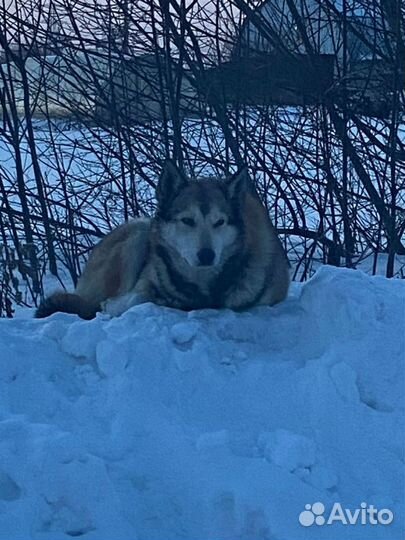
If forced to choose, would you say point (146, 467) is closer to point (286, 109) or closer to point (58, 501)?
point (58, 501)

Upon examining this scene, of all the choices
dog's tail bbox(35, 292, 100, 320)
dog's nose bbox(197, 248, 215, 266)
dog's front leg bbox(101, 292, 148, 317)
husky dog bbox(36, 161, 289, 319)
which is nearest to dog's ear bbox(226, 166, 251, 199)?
husky dog bbox(36, 161, 289, 319)

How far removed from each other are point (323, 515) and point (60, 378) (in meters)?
1.48

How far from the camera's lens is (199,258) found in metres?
5.40

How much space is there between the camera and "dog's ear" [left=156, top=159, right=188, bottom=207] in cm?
568

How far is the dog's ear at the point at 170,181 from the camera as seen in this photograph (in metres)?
5.68

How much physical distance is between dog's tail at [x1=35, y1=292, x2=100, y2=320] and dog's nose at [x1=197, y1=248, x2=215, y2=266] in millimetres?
854

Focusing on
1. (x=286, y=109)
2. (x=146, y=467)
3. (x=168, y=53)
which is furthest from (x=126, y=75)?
(x=146, y=467)

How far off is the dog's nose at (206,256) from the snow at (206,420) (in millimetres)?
380

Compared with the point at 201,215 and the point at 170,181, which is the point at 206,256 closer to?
the point at 201,215

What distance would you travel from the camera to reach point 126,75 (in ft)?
31.2

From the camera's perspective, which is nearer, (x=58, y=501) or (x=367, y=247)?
(x=58, y=501)

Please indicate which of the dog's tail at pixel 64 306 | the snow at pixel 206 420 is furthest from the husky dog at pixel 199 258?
the snow at pixel 206 420

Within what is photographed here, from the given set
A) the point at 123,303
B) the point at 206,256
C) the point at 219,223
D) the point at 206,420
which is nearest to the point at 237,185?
the point at 219,223

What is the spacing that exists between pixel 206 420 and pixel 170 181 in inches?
83.1
